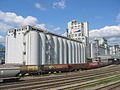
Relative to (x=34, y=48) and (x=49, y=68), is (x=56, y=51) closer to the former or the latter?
(x=34, y=48)

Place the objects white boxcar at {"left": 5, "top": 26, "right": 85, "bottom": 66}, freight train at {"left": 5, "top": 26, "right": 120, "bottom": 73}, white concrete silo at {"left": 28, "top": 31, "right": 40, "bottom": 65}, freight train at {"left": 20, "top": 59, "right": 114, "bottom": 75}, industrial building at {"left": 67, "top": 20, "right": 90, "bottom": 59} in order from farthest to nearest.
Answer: industrial building at {"left": 67, "top": 20, "right": 90, "bottom": 59} → white boxcar at {"left": 5, "top": 26, "right": 85, "bottom": 66} → freight train at {"left": 5, "top": 26, "right": 120, "bottom": 73} → white concrete silo at {"left": 28, "top": 31, "right": 40, "bottom": 65} → freight train at {"left": 20, "top": 59, "right": 114, "bottom": 75}

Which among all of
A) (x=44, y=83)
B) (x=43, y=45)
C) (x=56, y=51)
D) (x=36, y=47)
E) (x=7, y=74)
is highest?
(x=43, y=45)

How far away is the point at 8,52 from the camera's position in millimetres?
109062

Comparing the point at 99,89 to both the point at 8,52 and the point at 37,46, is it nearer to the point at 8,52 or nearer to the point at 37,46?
the point at 37,46

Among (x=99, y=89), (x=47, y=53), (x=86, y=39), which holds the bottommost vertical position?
(x=99, y=89)

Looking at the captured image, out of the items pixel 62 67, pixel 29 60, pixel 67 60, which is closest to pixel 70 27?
pixel 67 60

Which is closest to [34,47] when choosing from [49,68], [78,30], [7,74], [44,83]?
[49,68]

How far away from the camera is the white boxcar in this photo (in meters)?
97.4

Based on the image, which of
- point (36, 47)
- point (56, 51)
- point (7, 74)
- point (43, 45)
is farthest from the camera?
point (56, 51)

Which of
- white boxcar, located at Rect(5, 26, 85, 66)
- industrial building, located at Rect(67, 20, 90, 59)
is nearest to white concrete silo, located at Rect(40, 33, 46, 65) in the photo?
white boxcar, located at Rect(5, 26, 85, 66)

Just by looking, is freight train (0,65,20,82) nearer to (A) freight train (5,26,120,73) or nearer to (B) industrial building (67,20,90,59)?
(A) freight train (5,26,120,73)

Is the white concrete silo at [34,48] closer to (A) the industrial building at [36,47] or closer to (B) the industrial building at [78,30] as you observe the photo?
(A) the industrial building at [36,47]

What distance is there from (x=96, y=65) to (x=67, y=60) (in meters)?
32.7

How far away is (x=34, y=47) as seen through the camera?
3834 inches
